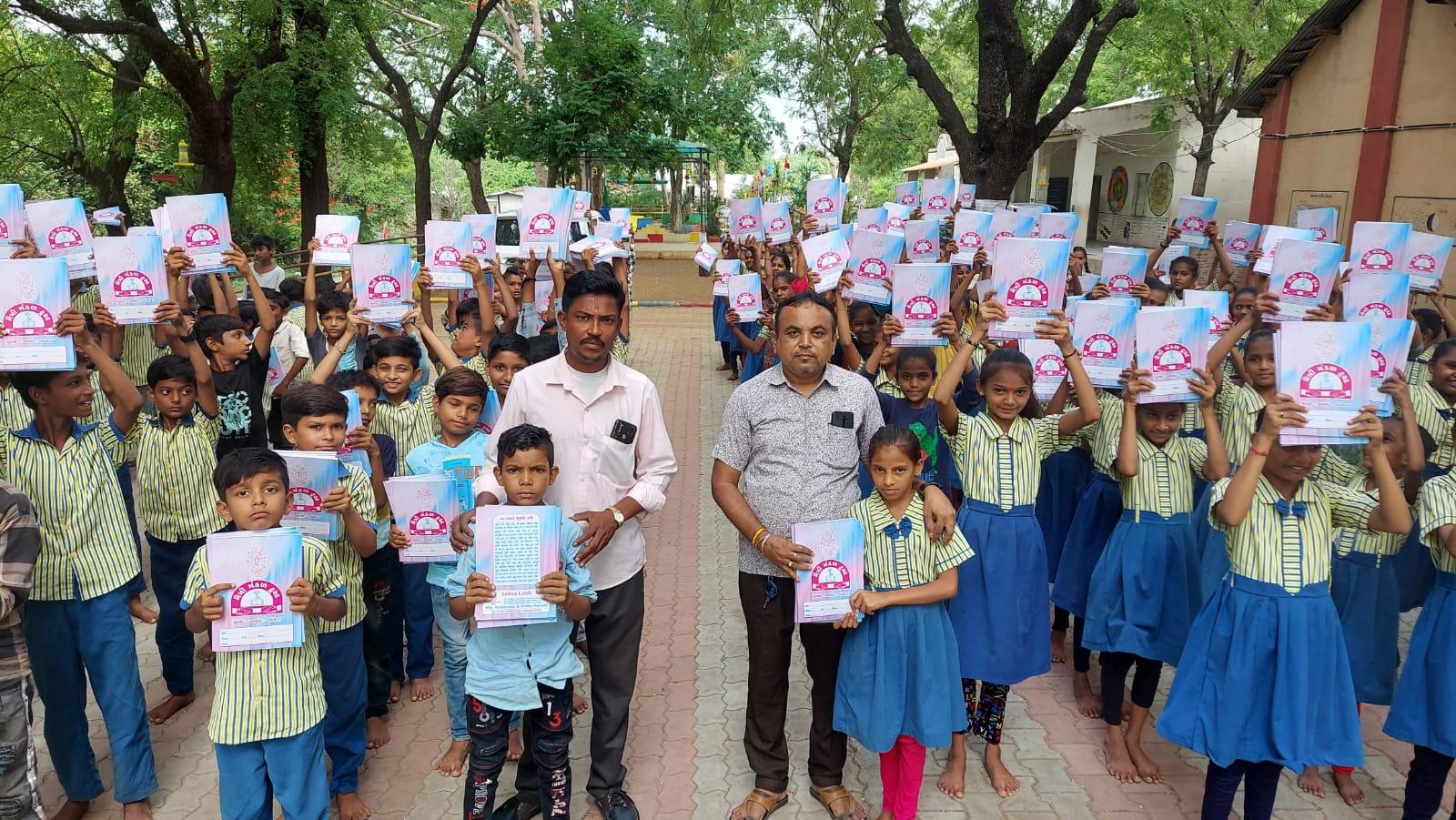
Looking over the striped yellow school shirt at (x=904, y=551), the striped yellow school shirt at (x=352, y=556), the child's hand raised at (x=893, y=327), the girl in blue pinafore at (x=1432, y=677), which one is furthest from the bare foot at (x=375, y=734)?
the girl in blue pinafore at (x=1432, y=677)

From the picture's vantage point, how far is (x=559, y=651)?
3.16 metres

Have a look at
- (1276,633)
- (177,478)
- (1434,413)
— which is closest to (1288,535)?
(1276,633)

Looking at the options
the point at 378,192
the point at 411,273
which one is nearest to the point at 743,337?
the point at 411,273

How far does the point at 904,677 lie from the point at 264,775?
6.96 ft

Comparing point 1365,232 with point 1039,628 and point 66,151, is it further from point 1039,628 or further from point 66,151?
point 66,151

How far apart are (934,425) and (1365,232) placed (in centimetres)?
294

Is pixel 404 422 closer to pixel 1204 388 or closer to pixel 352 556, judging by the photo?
pixel 352 556

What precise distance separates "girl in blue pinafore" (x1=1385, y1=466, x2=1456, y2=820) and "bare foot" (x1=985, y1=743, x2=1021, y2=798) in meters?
1.30

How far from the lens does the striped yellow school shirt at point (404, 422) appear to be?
442 cm

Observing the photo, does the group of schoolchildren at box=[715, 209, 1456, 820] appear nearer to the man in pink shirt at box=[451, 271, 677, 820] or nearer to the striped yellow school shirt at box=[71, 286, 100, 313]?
the man in pink shirt at box=[451, 271, 677, 820]

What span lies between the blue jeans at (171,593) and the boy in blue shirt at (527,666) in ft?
5.87

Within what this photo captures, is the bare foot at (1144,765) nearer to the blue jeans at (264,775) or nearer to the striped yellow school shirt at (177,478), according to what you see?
the blue jeans at (264,775)

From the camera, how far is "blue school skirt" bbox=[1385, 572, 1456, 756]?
3.13 meters

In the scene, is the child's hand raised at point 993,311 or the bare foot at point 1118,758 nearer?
the bare foot at point 1118,758
